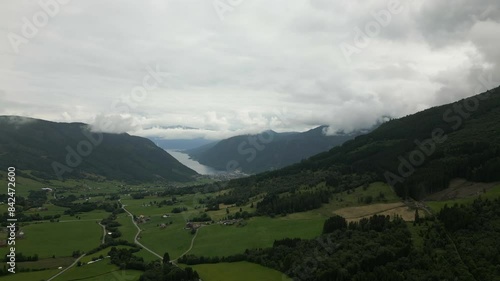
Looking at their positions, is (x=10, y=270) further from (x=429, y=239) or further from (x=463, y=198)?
(x=463, y=198)

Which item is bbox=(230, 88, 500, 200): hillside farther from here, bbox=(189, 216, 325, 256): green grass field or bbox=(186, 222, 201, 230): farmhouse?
bbox=(186, 222, 201, 230): farmhouse

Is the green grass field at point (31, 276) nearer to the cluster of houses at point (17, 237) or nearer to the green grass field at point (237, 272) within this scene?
the cluster of houses at point (17, 237)

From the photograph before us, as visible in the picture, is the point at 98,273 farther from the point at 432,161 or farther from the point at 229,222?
the point at 432,161

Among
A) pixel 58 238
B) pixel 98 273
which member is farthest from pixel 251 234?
pixel 58 238

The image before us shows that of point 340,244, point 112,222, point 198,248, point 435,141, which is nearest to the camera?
point 340,244

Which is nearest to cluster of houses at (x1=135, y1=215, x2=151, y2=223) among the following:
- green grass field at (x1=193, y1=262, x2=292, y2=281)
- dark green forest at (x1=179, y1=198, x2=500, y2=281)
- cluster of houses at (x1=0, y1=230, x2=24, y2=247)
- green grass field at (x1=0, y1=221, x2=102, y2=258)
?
green grass field at (x1=0, y1=221, x2=102, y2=258)

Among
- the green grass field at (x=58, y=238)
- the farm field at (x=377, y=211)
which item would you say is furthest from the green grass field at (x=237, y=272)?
the green grass field at (x=58, y=238)

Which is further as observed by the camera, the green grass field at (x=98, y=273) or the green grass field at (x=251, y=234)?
the green grass field at (x=251, y=234)

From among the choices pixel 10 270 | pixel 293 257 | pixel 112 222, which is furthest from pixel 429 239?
pixel 112 222
